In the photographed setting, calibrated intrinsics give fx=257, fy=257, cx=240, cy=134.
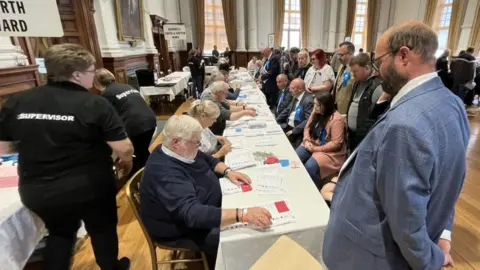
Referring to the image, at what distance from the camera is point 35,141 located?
3.99ft

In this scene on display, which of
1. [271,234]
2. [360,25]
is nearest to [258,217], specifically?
[271,234]

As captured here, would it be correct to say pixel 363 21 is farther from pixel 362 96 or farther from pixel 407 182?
pixel 407 182

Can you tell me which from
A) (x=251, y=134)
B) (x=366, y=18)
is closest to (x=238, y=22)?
(x=366, y=18)

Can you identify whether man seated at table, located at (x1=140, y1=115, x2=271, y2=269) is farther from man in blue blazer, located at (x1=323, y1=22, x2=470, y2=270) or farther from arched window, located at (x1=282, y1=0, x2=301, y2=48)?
arched window, located at (x1=282, y1=0, x2=301, y2=48)

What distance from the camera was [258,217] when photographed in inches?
47.3

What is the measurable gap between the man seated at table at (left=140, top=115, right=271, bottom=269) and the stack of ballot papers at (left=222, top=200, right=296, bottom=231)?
38 millimetres

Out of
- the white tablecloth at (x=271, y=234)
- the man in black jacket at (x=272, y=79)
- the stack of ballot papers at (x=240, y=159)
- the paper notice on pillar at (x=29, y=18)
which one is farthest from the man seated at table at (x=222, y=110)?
the man in black jacket at (x=272, y=79)

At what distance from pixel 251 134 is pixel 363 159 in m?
1.74

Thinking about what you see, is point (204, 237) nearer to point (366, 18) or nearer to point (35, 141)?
point (35, 141)

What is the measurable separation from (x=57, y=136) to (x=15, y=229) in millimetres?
516

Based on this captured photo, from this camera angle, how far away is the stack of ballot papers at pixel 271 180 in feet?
4.93

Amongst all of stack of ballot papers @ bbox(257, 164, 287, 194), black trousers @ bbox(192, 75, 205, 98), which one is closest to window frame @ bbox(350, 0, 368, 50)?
black trousers @ bbox(192, 75, 205, 98)

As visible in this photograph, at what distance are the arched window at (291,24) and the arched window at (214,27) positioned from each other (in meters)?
2.84

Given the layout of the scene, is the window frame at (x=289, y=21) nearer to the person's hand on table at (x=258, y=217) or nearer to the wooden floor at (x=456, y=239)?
the wooden floor at (x=456, y=239)
